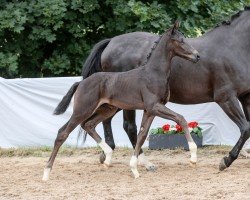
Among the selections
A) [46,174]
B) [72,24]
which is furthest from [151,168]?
[72,24]

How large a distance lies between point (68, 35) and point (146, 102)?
6.03 meters

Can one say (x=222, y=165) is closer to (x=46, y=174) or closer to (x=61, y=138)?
(x=61, y=138)

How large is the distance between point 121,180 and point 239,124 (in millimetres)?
1719

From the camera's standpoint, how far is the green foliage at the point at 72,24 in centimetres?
1245

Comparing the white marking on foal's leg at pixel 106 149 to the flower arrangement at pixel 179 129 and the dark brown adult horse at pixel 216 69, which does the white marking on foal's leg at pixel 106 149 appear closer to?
the dark brown adult horse at pixel 216 69

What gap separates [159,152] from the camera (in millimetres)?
10750

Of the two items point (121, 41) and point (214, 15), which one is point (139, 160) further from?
point (214, 15)

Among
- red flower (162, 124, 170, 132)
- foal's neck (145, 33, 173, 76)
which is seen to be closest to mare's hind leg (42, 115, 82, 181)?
foal's neck (145, 33, 173, 76)

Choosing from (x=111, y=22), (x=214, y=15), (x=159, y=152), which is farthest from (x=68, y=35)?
(x=159, y=152)

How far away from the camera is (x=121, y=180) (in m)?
7.88

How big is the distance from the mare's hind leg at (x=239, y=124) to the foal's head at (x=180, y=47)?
33.7 inches

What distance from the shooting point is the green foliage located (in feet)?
40.9

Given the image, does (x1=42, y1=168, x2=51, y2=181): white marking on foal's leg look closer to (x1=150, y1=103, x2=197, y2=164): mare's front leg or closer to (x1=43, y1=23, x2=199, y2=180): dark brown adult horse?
(x1=43, y1=23, x2=199, y2=180): dark brown adult horse

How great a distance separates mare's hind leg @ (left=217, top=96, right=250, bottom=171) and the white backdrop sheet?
3201 millimetres
